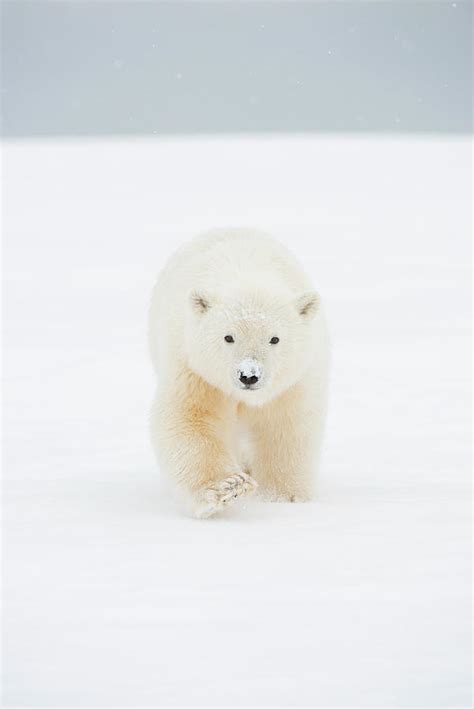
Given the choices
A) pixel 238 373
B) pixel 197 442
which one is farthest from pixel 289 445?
pixel 238 373

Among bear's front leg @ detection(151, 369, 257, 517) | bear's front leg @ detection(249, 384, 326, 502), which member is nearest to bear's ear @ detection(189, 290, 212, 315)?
bear's front leg @ detection(151, 369, 257, 517)

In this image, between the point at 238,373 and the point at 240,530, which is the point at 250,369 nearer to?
the point at 238,373

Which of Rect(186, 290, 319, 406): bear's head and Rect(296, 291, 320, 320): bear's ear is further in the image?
Rect(296, 291, 320, 320): bear's ear

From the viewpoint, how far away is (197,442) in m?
4.74

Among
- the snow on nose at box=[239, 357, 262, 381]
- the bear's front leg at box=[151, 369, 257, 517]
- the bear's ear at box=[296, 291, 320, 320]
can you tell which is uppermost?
the bear's ear at box=[296, 291, 320, 320]

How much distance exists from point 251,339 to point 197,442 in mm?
520

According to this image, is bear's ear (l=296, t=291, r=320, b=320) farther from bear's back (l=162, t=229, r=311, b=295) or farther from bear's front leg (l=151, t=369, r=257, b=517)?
bear's front leg (l=151, t=369, r=257, b=517)

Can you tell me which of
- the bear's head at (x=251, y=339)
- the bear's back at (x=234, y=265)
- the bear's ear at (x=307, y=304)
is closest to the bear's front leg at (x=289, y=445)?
the bear's head at (x=251, y=339)

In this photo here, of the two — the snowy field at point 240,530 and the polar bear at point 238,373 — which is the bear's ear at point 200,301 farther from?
the snowy field at point 240,530

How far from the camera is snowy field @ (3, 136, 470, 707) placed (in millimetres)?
3152

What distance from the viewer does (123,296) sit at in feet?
44.3

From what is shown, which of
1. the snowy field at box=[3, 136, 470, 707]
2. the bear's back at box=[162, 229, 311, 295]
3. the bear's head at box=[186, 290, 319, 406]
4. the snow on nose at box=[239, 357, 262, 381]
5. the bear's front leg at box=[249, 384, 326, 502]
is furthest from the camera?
the bear's front leg at box=[249, 384, 326, 502]

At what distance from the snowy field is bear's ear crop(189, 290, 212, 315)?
820mm

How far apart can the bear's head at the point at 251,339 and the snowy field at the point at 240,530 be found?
1.79ft
